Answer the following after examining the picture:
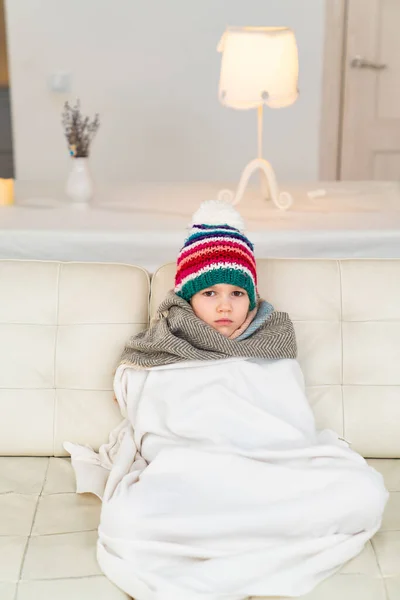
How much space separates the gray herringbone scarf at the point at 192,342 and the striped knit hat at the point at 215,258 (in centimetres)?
5

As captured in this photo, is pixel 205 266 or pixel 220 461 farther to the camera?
pixel 205 266

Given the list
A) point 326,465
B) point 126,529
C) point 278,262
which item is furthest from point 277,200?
point 126,529

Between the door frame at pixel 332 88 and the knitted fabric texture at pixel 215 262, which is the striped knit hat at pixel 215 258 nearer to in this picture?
the knitted fabric texture at pixel 215 262

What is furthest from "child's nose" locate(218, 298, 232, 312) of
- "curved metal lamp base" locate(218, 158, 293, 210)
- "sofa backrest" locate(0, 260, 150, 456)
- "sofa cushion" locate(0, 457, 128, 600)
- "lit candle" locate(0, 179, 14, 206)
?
"lit candle" locate(0, 179, 14, 206)

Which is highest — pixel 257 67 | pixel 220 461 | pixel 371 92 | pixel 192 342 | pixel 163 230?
pixel 257 67

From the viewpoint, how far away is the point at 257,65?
2.25m

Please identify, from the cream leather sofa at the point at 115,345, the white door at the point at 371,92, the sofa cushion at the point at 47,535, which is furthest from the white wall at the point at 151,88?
the sofa cushion at the point at 47,535

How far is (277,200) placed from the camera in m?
2.42

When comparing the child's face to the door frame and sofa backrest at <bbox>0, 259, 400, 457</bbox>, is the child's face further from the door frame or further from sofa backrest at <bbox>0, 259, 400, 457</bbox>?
the door frame

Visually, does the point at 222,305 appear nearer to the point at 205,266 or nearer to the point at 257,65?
the point at 205,266

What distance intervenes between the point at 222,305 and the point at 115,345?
11.4 inches

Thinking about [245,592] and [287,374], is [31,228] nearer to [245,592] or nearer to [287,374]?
[287,374]

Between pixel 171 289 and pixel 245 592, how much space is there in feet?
2.36

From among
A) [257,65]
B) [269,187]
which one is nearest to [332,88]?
[269,187]
